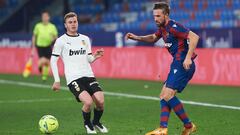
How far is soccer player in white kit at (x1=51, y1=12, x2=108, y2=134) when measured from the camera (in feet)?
37.5

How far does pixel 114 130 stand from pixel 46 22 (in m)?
11.8

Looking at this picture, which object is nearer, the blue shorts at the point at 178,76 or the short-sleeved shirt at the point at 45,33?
the blue shorts at the point at 178,76

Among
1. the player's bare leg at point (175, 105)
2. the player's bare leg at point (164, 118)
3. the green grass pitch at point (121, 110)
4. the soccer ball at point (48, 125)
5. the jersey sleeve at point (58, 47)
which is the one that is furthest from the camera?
the green grass pitch at point (121, 110)

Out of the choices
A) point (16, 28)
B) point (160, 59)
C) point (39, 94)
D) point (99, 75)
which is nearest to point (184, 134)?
point (39, 94)

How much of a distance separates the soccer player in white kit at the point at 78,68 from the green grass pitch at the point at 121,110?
364 mm

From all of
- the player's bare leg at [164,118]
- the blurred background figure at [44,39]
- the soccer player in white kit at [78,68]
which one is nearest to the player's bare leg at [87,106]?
the soccer player in white kit at [78,68]

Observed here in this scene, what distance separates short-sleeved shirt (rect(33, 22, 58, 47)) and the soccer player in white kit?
11.5 meters

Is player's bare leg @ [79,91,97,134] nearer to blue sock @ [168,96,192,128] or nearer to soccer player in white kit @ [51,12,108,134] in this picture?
soccer player in white kit @ [51,12,108,134]

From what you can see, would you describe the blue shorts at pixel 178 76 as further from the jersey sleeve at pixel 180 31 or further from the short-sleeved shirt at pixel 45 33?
the short-sleeved shirt at pixel 45 33

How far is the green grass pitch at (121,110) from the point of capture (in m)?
11.9

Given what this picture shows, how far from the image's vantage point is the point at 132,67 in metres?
23.8

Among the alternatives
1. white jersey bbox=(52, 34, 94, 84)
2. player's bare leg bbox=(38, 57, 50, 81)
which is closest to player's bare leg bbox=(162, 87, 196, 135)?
white jersey bbox=(52, 34, 94, 84)

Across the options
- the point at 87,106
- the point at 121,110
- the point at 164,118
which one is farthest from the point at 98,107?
the point at 121,110

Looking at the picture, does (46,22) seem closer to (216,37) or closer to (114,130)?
(216,37)
